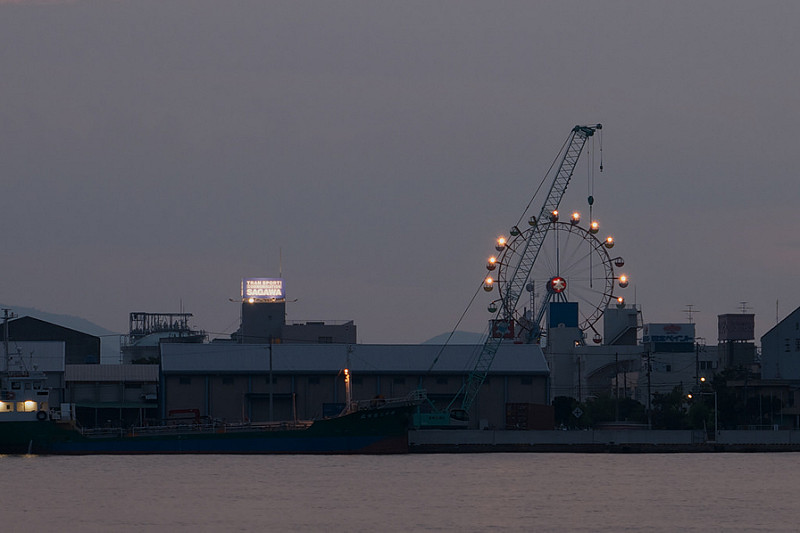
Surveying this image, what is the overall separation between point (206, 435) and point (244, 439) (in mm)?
2960

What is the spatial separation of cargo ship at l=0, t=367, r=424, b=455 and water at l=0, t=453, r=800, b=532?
20.2 feet

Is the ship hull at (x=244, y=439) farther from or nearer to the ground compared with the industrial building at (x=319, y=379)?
nearer to the ground

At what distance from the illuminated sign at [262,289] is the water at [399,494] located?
255 feet

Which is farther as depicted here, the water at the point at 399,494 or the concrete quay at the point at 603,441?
the concrete quay at the point at 603,441

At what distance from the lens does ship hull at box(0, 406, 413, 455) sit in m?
101

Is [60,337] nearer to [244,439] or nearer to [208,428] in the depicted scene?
[208,428]

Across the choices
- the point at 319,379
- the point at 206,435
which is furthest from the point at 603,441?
the point at 206,435

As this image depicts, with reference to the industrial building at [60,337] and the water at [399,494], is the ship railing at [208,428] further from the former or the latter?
the industrial building at [60,337]

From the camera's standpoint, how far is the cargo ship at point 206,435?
101250 mm

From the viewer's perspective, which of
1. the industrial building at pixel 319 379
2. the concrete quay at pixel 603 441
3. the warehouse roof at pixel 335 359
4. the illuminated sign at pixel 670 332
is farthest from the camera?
the illuminated sign at pixel 670 332

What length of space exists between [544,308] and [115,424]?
61.2 meters

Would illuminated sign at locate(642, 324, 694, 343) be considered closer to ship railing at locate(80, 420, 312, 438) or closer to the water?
ship railing at locate(80, 420, 312, 438)

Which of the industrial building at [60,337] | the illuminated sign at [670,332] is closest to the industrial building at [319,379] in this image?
the industrial building at [60,337]

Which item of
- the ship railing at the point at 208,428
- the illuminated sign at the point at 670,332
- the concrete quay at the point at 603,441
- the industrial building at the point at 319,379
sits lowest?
the concrete quay at the point at 603,441
